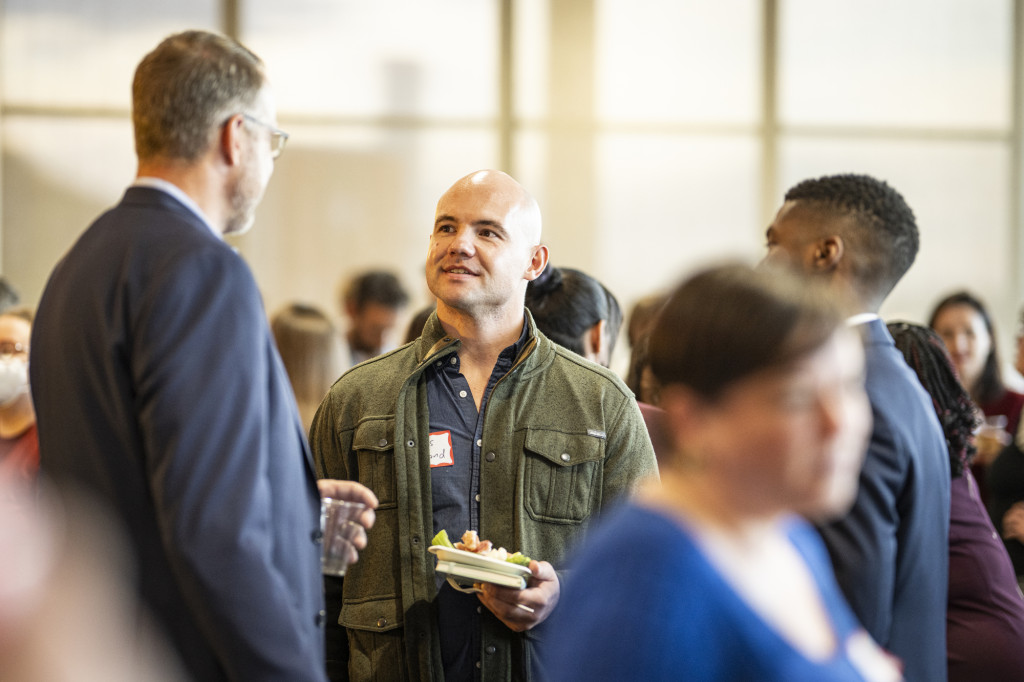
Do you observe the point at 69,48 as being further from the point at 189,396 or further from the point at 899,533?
the point at 899,533

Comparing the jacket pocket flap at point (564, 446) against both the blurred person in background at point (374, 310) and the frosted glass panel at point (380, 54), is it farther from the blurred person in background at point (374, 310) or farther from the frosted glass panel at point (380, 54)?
the frosted glass panel at point (380, 54)

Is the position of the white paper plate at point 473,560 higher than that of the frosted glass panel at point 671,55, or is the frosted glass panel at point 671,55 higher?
the frosted glass panel at point 671,55

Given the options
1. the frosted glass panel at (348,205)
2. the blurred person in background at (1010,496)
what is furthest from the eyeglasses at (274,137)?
the frosted glass panel at (348,205)

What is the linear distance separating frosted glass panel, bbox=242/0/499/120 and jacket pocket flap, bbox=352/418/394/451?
218 inches

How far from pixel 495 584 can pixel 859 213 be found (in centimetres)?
105

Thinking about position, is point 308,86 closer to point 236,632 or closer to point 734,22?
point 734,22

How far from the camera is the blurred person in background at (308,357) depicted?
12.3 ft

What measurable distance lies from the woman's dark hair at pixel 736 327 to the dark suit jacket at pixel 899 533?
0.78 m

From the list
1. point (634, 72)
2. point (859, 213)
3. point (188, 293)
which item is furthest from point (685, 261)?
point (188, 293)

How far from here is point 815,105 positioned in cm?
764

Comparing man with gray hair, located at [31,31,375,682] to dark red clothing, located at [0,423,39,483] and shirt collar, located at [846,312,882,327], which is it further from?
dark red clothing, located at [0,423,39,483]

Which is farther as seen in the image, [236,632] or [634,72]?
[634,72]

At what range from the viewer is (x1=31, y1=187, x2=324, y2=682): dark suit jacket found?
1.40 m

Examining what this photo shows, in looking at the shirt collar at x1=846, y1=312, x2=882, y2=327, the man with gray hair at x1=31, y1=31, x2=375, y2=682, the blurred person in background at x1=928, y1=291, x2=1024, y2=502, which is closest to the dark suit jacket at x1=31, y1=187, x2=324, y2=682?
the man with gray hair at x1=31, y1=31, x2=375, y2=682
